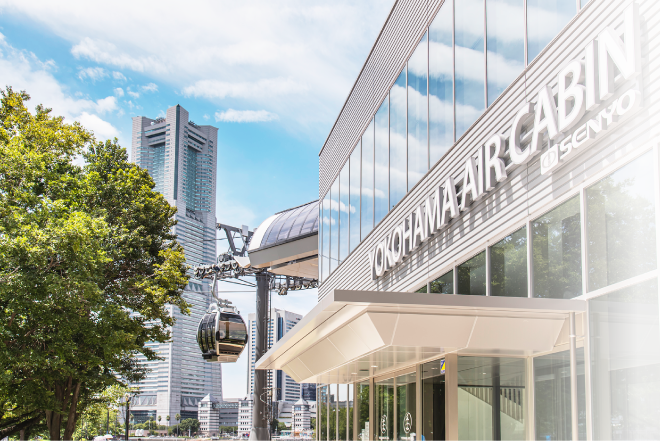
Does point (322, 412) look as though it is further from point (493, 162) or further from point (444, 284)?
point (493, 162)

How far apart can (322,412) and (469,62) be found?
1656cm

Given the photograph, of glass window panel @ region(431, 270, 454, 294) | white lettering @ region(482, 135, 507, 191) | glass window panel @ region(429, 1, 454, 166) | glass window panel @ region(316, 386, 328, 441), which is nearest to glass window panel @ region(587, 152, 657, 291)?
white lettering @ region(482, 135, 507, 191)

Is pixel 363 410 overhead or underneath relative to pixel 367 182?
underneath

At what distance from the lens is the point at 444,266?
12.4 m

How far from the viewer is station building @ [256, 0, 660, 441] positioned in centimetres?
673

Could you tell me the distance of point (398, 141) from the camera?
623 inches

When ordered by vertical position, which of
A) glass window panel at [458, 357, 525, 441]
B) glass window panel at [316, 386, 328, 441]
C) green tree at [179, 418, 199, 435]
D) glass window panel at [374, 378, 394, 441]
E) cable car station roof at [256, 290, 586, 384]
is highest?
cable car station roof at [256, 290, 586, 384]

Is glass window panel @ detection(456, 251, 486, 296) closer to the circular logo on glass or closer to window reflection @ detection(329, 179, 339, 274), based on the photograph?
the circular logo on glass

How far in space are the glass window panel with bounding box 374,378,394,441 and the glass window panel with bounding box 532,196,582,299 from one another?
283 inches

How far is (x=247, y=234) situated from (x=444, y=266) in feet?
97.7

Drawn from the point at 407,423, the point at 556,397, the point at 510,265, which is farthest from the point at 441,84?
the point at 407,423

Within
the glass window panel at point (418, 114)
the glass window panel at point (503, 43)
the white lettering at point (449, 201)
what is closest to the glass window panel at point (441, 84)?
the glass window panel at point (418, 114)

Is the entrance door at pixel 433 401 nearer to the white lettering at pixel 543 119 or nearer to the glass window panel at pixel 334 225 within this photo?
the white lettering at pixel 543 119

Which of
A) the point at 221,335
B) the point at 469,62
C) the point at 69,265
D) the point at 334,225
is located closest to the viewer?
the point at 469,62
